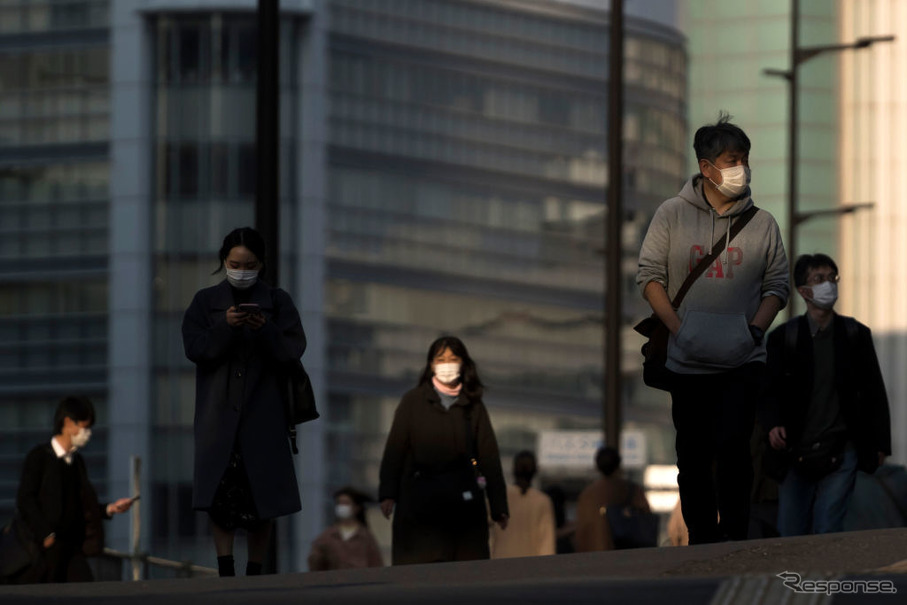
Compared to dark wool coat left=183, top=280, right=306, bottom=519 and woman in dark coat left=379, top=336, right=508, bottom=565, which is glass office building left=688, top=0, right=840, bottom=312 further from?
dark wool coat left=183, top=280, right=306, bottom=519

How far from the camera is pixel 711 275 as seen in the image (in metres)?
9.44

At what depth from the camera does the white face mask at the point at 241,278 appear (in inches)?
396

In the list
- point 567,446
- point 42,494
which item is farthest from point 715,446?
point 567,446

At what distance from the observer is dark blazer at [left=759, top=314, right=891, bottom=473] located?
1126cm

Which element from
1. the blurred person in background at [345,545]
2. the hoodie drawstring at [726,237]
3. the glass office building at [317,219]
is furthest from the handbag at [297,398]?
the glass office building at [317,219]

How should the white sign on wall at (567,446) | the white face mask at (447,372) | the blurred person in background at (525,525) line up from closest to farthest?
the white face mask at (447,372), the blurred person in background at (525,525), the white sign on wall at (567,446)

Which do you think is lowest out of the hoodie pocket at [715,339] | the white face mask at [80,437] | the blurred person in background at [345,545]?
the blurred person in background at [345,545]

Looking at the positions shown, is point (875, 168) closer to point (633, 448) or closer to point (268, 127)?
point (633, 448)

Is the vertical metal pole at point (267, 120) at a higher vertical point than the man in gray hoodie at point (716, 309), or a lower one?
higher

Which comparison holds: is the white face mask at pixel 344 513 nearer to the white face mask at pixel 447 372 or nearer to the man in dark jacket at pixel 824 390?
the white face mask at pixel 447 372

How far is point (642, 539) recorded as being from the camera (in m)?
15.3

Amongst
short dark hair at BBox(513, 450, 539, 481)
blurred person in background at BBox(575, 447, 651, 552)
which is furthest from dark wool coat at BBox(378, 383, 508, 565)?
blurred person in background at BBox(575, 447, 651, 552)

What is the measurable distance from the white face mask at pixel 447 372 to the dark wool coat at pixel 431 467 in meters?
0.08

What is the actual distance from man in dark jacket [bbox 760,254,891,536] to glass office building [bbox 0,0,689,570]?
134 feet
